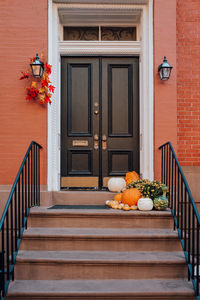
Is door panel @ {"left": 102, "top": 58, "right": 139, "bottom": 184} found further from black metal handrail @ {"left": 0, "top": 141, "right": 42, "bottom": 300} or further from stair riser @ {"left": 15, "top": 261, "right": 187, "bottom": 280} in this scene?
stair riser @ {"left": 15, "top": 261, "right": 187, "bottom": 280}

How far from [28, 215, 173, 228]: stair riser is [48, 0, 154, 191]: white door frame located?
3.00 ft

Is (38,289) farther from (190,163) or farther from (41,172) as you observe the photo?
(190,163)

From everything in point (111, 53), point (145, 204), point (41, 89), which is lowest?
point (145, 204)

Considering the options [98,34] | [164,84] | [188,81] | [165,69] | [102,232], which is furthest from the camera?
[98,34]

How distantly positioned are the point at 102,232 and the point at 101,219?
0.23 m

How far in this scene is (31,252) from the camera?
12.4 feet

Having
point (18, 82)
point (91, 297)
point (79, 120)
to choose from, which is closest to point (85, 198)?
point (79, 120)

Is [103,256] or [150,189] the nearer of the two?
[103,256]

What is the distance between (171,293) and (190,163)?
2720 millimetres

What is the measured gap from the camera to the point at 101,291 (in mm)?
3189

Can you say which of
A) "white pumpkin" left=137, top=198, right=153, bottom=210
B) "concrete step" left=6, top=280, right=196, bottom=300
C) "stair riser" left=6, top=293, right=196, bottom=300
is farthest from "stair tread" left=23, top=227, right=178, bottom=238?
"stair riser" left=6, top=293, right=196, bottom=300

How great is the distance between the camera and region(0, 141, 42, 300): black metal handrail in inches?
128

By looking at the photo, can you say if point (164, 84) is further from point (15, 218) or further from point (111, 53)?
point (15, 218)

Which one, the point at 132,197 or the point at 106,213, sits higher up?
the point at 132,197
